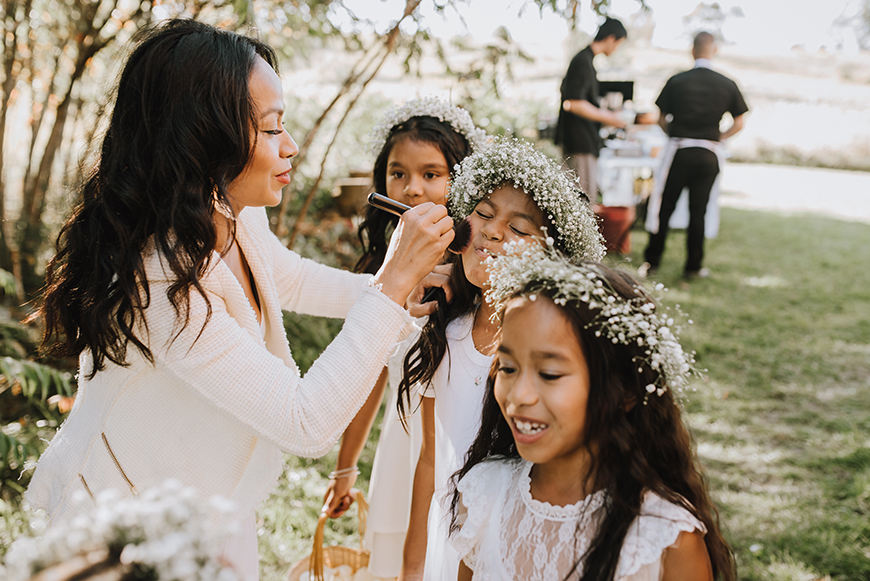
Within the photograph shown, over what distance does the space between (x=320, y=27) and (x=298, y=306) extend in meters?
2.31

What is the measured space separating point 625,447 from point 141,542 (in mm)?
946

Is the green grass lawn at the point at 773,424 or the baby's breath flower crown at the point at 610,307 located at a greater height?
the baby's breath flower crown at the point at 610,307

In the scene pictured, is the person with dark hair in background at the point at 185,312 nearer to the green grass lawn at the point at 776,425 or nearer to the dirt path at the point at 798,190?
the green grass lawn at the point at 776,425

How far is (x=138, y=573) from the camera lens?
1.98 ft

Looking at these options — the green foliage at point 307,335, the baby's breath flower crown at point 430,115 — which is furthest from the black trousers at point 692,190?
the baby's breath flower crown at point 430,115

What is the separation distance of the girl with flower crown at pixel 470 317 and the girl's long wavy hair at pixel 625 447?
0.44 metres

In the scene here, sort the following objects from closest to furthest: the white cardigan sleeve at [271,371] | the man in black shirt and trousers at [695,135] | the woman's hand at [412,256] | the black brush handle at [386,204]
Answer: the white cardigan sleeve at [271,371] < the woman's hand at [412,256] < the black brush handle at [386,204] < the man in black shirt and trousers at [695,135]

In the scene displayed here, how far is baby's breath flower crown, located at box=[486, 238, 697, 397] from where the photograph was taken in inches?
47.5

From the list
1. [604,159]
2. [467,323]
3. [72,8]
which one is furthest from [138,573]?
[604,159]

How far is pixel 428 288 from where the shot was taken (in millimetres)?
2043

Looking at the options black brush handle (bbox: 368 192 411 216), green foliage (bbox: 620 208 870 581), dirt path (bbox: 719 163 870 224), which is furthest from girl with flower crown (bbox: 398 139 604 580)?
dirt path (bbox: 719 163 870 224)

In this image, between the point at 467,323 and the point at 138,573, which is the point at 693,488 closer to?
the point at 467,323

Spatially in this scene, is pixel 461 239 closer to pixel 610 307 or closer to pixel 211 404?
pixel 610 307

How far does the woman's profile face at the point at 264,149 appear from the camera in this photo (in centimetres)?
156
